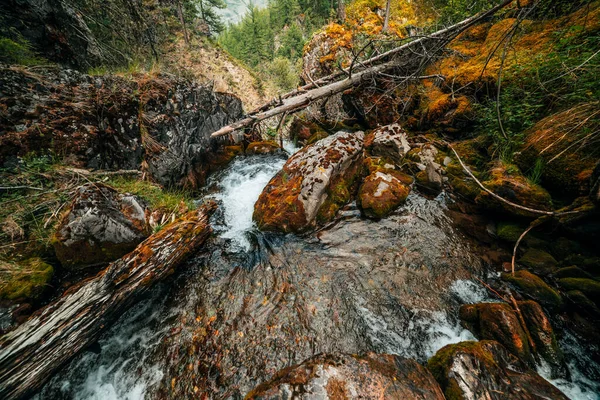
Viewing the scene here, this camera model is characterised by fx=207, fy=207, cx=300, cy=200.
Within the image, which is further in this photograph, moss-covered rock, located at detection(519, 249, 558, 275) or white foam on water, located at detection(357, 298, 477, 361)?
moss-covered rock, located at detection(519, 249, 558, 275)

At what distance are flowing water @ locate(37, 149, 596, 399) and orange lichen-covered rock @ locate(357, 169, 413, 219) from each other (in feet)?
1.30

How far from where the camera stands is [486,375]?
202 centimetres

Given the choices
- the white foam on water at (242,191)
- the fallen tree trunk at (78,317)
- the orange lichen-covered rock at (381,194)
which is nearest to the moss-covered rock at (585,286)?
the orange lichen-covered rock at (381,194)

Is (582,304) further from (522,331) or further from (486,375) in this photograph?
(486,375)

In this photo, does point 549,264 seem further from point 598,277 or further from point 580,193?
point 580,193

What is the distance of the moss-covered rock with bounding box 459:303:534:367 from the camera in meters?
2.35

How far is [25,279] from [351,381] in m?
3.76

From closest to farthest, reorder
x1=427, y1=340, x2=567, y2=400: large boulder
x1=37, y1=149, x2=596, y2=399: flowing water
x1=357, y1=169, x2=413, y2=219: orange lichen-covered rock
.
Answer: x1=427, y1=340, x2=567, y2=400: large boulder, x1=37, y1=149, x2=596, y2=399: flowing water, x1=357, y1=169, x2=413, y2=219: orange lichen-covered rock

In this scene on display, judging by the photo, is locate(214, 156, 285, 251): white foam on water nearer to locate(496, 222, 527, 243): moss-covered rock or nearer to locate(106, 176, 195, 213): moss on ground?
locate(106, 176, 195, 213): moss on ground

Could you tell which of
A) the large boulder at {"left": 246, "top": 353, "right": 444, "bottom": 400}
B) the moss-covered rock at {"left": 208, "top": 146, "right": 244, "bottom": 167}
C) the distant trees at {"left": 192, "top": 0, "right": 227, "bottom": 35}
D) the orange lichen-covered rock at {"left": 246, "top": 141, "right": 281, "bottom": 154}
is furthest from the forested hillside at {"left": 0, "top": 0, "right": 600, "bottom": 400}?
the distant trees at {"left": 192, "top": 0, "right": 227, "bottom": 35}

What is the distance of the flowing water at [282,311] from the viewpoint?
2.48 meters

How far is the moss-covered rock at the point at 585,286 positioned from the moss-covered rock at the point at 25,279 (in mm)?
6657

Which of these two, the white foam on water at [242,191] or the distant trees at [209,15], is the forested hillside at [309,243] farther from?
the distant trees at [209,15]

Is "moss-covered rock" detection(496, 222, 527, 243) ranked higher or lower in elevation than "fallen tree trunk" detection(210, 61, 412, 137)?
lower
